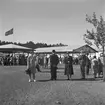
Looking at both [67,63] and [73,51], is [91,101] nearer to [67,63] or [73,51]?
[67,63]

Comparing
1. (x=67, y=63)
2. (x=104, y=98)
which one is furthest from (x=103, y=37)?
(x=104, y=98)

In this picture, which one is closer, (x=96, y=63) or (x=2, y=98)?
(x=2, y=98)

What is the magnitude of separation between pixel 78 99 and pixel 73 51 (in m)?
38.0

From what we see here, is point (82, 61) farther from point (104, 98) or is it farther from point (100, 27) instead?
point (100, 27)

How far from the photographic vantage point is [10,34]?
35688 mm

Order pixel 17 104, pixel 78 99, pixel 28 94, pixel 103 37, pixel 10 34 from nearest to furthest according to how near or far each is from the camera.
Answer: pixel 17 104, pixel 78 99, pixel 28 94, pixel 103 37, pixel 10 34

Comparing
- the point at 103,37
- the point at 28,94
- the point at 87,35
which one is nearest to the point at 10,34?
the point at 87,35

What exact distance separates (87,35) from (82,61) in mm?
16771

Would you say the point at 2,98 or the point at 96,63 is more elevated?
the point at 96,63

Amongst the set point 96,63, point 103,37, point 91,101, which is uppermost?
point 103,37

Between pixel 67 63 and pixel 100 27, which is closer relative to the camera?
pixel 67 63

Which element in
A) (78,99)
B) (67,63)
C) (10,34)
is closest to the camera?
(78,99)

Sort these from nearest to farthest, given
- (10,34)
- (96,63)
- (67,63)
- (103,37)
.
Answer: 1. (67,63)
2. (96,63)
3. (103,37)
4. (10,34)

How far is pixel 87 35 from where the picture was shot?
101 ft
